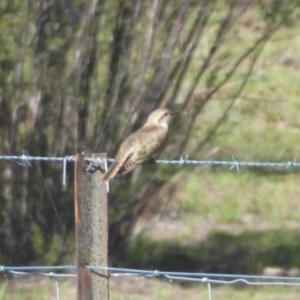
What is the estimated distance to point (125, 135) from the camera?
24.7ft

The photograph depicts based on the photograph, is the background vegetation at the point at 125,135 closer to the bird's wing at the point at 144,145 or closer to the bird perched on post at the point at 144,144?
the bird perched on post at the point at 144,144

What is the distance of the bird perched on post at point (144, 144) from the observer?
5.91 m

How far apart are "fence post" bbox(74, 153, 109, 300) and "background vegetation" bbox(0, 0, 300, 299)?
9.78 feet

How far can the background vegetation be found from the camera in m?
6.99

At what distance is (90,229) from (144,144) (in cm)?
241

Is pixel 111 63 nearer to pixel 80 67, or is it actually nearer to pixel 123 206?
pixel 80 67

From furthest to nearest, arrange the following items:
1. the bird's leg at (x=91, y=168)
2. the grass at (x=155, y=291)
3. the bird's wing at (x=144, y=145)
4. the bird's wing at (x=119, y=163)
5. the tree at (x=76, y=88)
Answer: the grass at (x=155, y=291), the tree at (x=76, y=88), the bird's wing at (x=144, y=145), the bird's wing at (x=119, y=163), the bird's leg at (x=91, y=168)

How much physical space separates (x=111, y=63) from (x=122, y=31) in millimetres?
276

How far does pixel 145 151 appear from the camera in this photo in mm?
6359

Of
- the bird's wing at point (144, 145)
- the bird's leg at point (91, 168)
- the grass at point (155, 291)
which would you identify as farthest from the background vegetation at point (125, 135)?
the bird's leg at point (91, 168)

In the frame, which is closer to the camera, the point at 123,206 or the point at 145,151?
the point at 145,151

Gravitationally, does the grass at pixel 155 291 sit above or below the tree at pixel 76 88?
below

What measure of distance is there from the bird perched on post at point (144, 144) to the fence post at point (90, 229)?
1.29 m

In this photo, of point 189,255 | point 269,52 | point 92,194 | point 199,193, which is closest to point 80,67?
point 189,255
